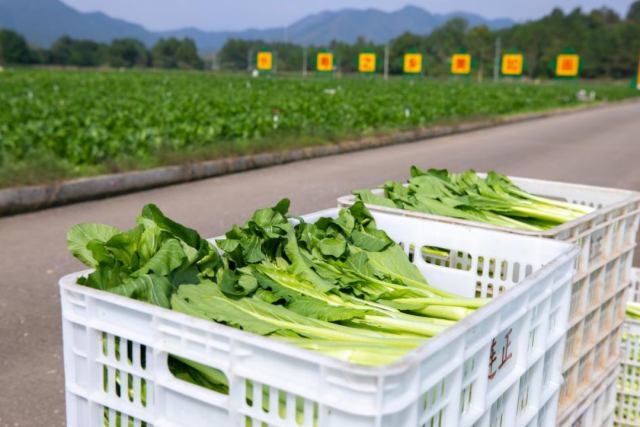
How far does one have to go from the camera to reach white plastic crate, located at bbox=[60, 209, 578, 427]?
1.27 m

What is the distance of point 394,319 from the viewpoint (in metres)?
1.91

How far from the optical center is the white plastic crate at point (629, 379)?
3316 millimetres

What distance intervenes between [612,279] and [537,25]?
427 ft

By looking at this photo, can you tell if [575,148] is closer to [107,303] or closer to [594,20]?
[107,303]

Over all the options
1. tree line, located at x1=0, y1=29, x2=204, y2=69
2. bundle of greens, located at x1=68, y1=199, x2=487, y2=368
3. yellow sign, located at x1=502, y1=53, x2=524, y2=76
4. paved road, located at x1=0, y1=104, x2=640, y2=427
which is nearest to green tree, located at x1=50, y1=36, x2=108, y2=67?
tree line, located at x1=0, y1=29, x2=204, y2=69

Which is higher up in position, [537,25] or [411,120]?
[537,25]

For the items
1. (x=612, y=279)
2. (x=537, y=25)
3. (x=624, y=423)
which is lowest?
(x=624, y=423)

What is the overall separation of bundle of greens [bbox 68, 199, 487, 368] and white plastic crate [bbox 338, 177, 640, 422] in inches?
21.2

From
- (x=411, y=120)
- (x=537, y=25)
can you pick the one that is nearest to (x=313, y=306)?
(x=411, y=120)

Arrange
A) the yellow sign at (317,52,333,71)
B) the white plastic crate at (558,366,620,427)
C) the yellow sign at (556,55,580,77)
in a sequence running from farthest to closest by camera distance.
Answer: the yellow sign at (556,55,580,77) → the yellow sign at (317,52,333,71) → the white plastic crate at (558,366,620,427)

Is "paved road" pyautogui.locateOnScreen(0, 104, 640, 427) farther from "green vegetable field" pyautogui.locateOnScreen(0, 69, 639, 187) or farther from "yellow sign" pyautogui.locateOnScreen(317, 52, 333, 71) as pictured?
"yellow sign" pyautogui.locateOnScreen(317, 52, 333, 71)

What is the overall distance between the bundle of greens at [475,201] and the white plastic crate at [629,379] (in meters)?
0.61

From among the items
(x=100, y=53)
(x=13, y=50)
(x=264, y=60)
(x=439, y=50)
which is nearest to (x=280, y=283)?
(x=264, y=60)

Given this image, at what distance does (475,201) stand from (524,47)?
121 meters
